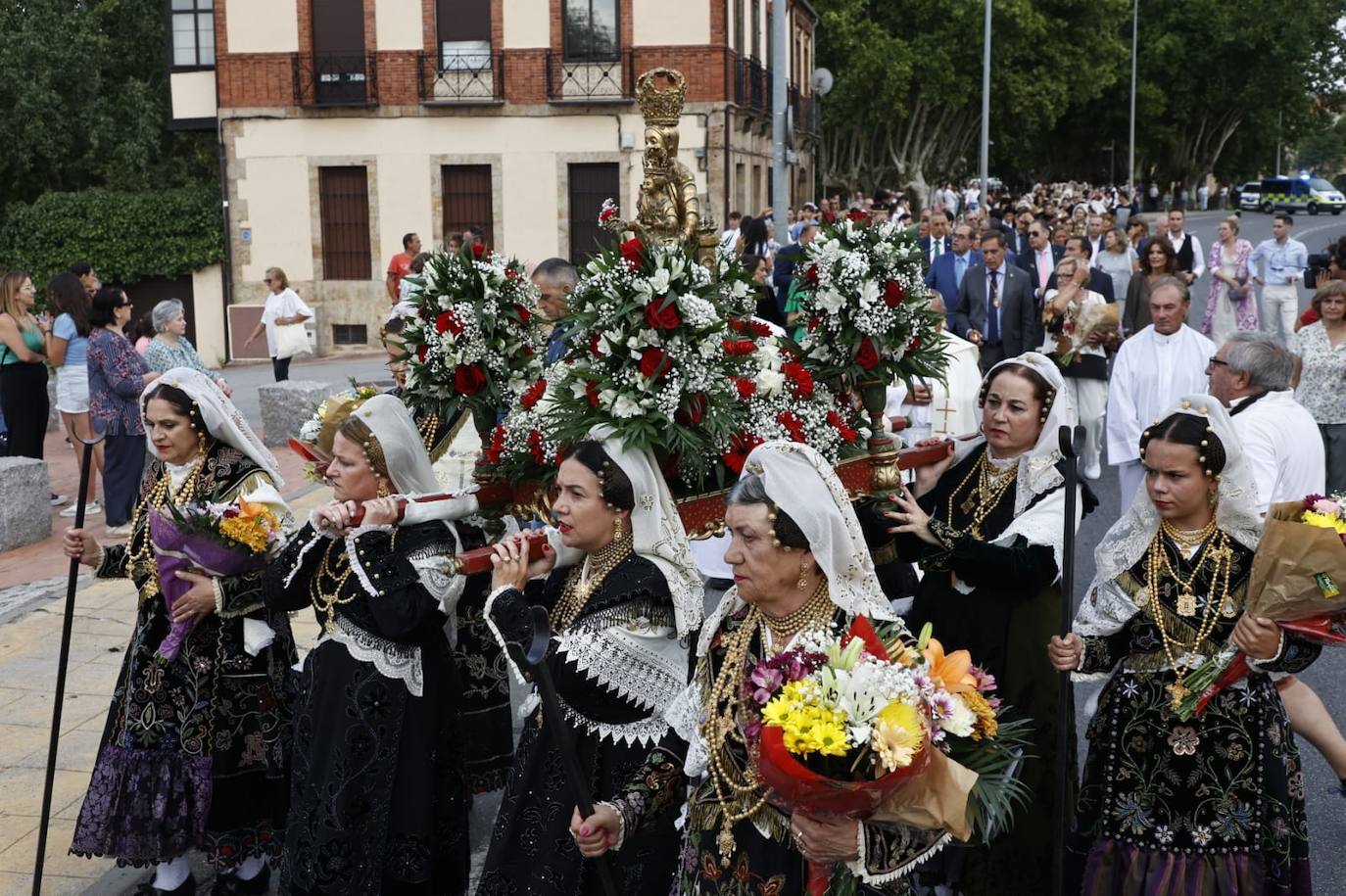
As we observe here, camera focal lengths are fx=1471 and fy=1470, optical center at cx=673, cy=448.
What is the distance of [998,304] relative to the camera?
529 inches

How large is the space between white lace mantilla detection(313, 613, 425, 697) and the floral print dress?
220 cm

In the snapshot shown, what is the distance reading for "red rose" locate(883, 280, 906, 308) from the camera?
607 cm

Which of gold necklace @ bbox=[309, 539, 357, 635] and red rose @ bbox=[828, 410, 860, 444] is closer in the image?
gold necklace @ bbox=[309, 539, 357, 635]

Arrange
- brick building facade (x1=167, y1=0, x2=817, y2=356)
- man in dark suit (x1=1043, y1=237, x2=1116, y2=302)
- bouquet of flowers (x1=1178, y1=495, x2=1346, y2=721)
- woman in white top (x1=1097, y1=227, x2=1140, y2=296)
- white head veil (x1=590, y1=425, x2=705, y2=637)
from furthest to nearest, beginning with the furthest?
brick building facade (x1=167, y1=0, x2=817, y2=356) → woman in white top (x1=1097, y1=227, x2=1140, y2=296) → man in dark suit (x1=1043, y1=237, x2=1116, y2=302) → white head veil (x1=590, y1=425, x2=705, y2=637) → bouquet of flowers (x1=1178, y1=495, x2=1346, y2=721)

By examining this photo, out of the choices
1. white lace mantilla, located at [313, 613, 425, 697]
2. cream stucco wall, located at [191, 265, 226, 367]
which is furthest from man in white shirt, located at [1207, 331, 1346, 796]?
cream stucco wall, located at [191, 265, 226, 367]

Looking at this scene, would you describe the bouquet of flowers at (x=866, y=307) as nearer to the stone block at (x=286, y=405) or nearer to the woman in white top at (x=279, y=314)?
the stone block at (x=286, y=405)

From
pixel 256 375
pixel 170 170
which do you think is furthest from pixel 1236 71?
pixel 256 375

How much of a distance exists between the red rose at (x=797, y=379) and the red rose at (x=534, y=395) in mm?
960

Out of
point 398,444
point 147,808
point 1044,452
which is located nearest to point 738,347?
point 1044,452

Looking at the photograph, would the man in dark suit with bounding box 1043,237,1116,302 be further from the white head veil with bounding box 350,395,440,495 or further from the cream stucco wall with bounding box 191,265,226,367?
the cream stucco wall with bounding box 191,265,226,367

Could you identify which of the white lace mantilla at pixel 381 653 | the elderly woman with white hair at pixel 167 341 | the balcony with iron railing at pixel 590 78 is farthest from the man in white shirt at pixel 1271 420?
the balcony with iron railing at pixel 590 78

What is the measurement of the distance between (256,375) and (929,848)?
22825 mm

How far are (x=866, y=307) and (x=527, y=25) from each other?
23.8 meters

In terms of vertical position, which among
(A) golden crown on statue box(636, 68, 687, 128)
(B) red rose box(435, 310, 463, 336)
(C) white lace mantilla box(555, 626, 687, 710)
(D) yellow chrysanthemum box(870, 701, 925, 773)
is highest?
(A) golden crown on statue box(636, 68, 687, 128)
